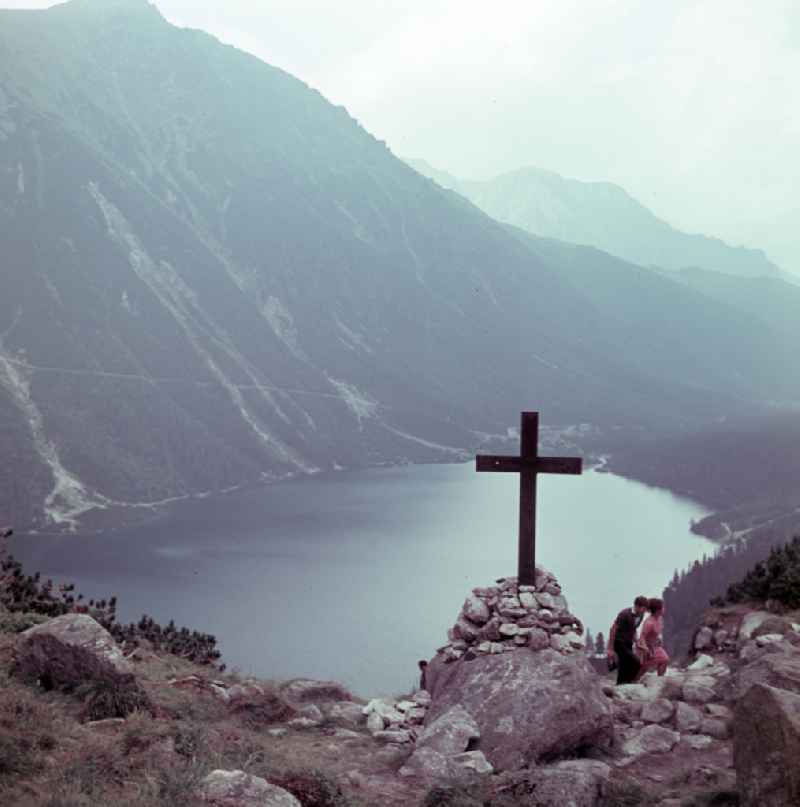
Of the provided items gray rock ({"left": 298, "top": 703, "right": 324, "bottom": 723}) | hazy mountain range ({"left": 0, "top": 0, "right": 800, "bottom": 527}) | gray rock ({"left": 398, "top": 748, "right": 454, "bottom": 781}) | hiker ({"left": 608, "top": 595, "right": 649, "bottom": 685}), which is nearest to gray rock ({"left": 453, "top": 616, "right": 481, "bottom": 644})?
gray rock ({"left": 298, "top": 703, "right": 324, "bottom": 723})

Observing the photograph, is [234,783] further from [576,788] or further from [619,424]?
[619,424]

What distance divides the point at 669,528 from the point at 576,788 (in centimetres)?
A: 8986

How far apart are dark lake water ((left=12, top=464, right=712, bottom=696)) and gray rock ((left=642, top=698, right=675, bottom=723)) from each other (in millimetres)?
33014

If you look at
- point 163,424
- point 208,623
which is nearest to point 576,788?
point 208,623

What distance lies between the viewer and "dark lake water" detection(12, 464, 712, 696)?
49906mm

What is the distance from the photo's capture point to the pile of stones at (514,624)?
9125 millimetres

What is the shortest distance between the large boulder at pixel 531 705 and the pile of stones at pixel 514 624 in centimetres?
35

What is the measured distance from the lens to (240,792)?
18.0 feet

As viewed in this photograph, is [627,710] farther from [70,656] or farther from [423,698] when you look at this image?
[70,656]

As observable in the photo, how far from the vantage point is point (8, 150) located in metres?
160

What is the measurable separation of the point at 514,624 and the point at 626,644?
214 centimetres

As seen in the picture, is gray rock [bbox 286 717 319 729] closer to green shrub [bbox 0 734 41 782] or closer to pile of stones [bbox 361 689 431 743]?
pile of stones [bbox 361 689 431 743]

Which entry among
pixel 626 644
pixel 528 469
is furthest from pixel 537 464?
pixel 626 644

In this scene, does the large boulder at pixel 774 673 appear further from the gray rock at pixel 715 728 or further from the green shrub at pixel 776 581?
the green shrub at pixel 776 581
